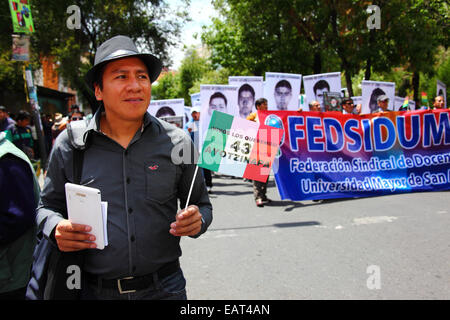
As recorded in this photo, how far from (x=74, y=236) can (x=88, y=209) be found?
138 mm

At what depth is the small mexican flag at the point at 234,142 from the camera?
1.94 m

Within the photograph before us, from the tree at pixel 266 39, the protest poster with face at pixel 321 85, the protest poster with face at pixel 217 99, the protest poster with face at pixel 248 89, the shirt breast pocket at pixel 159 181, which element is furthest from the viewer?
the tree at pixel 266 39

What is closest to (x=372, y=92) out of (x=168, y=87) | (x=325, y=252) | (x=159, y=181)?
(x=325, y=252)

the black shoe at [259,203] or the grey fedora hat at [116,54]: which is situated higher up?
the grey fedora hat at [116,54]

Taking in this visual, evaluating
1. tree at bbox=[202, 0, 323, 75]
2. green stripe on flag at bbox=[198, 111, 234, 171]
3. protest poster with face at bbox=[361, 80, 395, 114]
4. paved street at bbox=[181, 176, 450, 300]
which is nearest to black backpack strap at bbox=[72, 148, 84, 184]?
green stripe on flag at bbox=[198, 111, 234, 171]

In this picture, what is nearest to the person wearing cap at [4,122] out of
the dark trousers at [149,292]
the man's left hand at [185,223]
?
the dark trousers at [149,292]

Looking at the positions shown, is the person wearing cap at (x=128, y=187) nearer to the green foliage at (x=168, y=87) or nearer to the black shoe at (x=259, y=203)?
the black shoe at (x=259, y=203)

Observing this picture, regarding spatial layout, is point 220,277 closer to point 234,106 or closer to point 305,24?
point 234,106

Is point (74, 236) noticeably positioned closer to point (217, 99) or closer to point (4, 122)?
point (217, 99)

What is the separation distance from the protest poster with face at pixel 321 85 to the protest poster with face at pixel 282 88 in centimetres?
70

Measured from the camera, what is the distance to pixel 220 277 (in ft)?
12.9

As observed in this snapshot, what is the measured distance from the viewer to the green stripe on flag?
192 cm

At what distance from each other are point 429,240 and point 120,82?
14.7 feet
